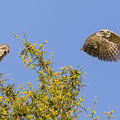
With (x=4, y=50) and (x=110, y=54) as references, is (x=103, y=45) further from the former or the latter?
(x=4, y=50)

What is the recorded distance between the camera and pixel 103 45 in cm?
1331

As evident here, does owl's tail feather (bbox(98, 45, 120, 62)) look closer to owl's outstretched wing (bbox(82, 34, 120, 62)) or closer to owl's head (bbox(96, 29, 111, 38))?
owl's outstretched wing (bbox(82, 34, 120, 62))

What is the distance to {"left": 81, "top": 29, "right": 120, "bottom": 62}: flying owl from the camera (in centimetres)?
1284

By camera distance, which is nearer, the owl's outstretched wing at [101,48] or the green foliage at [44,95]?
the green foliage at [44,95]

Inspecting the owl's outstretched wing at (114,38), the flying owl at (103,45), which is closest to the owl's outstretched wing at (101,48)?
the flying owl at (103,45)

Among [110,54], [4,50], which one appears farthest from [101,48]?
[4,50]

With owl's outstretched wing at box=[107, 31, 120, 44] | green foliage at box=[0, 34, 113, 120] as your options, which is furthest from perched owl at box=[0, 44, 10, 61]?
owl's outstretched wing at box=[107, 31, 120, 44]

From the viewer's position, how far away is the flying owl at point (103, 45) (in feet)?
42.1

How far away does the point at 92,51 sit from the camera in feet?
42.2

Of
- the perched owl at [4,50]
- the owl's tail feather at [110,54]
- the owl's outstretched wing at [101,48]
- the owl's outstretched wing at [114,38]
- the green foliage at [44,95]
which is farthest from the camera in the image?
the owl's outstretched wing at [114,38]

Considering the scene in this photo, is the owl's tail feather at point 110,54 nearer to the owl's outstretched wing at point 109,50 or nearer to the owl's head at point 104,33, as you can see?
the owl's outstretched wing at point 109,50

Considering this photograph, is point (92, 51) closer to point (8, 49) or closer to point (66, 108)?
point (8, 49)

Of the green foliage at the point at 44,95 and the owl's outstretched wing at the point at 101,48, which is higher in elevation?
the owl's outstretched wing at the point at 101,48

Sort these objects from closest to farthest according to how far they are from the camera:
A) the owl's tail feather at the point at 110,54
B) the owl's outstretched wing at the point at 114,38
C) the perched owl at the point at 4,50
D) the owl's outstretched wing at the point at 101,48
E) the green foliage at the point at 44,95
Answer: the green foliage at the point at 44,95 < the perched owl at the point at 4,50 < the owl's tail feather at the point at 110,54 < the owl's outstretched wing at the point at 101,48 < the owl's outstretched wing at the point at 114,38
